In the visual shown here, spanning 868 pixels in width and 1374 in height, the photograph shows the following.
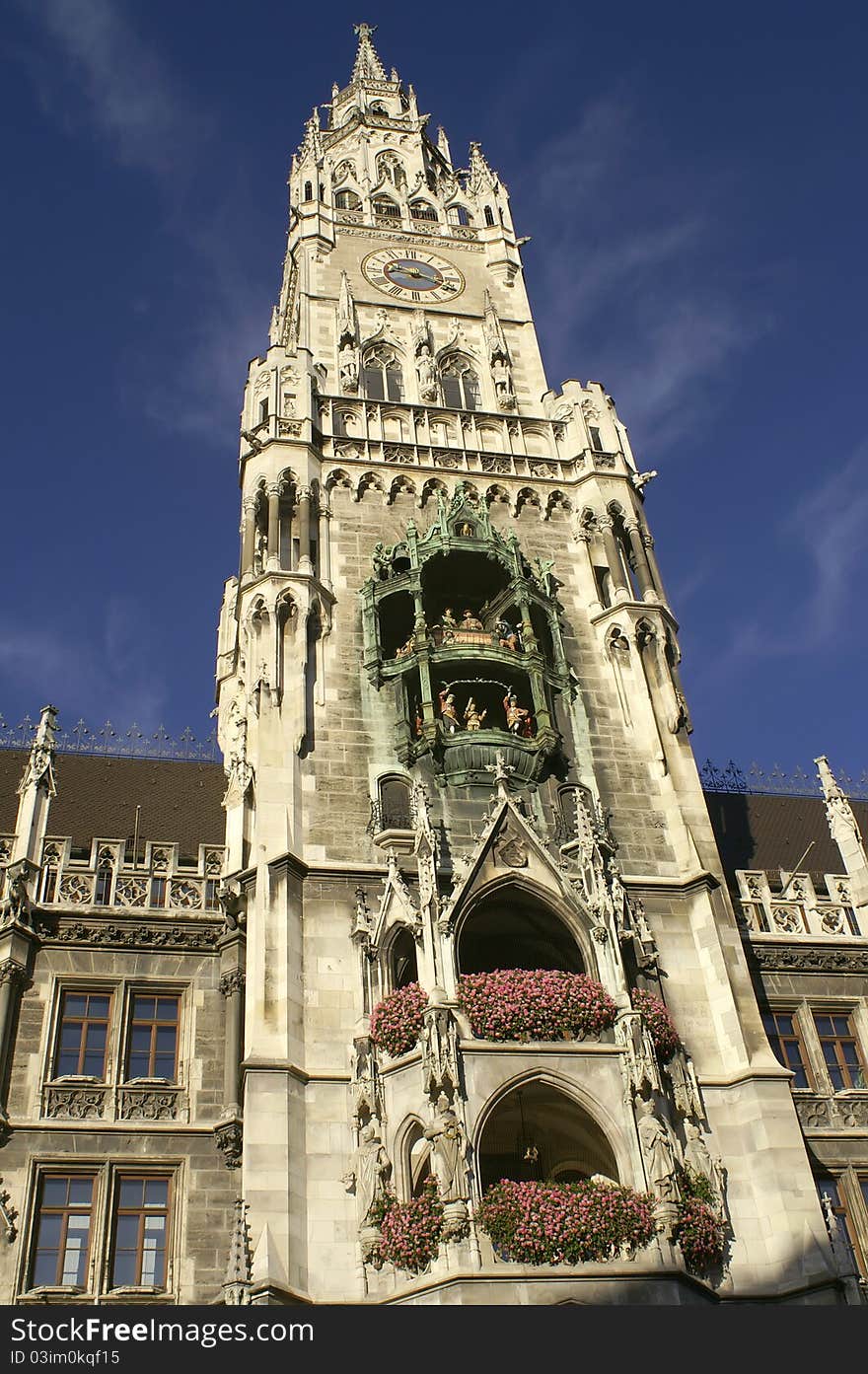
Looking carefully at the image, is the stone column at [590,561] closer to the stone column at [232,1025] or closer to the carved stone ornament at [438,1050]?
the stone column at [232,1025]

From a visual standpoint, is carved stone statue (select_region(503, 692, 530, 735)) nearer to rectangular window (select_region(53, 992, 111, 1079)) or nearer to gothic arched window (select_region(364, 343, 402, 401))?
rectangular window (select_region(53, 992, 111, 1079))

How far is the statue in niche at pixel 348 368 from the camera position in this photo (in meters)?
29.7

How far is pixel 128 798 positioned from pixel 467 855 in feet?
31.5

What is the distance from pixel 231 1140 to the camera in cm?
1798

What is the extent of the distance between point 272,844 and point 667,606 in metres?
9.59

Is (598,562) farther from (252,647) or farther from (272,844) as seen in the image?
(272,844)

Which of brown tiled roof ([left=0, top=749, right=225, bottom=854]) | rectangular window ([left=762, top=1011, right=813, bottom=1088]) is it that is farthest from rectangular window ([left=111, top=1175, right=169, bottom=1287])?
rectangular window ([left=762, top=1011, right=813, bottom=1088])

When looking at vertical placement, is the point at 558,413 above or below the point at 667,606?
above

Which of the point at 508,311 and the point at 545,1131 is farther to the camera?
the point at 508,311

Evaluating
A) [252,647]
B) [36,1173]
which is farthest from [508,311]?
[36,1173]

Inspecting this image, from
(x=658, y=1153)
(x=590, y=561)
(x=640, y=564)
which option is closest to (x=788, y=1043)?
(x=658, y=1153)

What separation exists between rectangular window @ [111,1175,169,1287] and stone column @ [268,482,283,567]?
425 inches

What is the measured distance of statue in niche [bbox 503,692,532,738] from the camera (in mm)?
22844

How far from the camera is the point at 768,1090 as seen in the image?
18.8 m
